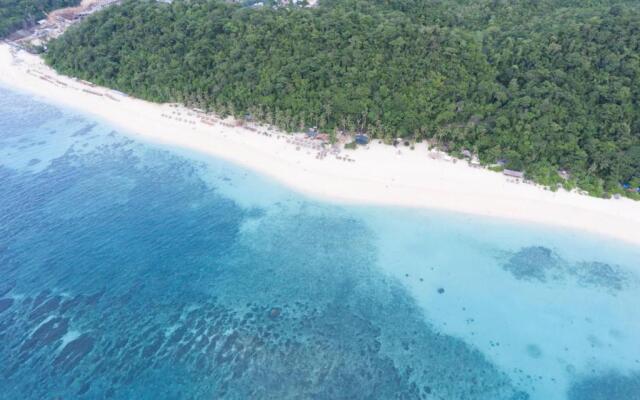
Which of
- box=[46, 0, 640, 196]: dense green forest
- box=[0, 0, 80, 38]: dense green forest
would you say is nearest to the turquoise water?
box=[46, 0, 640, 196]: dense green forest

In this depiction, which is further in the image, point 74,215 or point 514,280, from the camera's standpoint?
point 74,215

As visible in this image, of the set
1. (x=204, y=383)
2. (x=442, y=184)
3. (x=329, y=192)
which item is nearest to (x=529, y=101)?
(x=442, y=184)

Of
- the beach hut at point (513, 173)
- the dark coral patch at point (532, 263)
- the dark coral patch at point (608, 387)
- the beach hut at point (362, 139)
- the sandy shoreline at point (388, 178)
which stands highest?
the beach hut at point (362, 139)

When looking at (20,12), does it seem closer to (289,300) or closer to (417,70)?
(417,70)

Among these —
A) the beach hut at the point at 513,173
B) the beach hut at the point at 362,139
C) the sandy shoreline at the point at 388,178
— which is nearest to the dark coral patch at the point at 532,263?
the sandy shoreline at the point at 388,178

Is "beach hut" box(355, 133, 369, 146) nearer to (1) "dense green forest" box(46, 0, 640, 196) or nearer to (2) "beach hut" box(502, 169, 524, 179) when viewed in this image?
(1) "dense green forest" box(46, 0, 640, 196)

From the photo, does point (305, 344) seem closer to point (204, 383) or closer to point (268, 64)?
point (204, 383)

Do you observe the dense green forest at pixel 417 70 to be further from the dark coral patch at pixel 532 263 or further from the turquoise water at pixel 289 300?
the turquoise water at pixel 289 300
